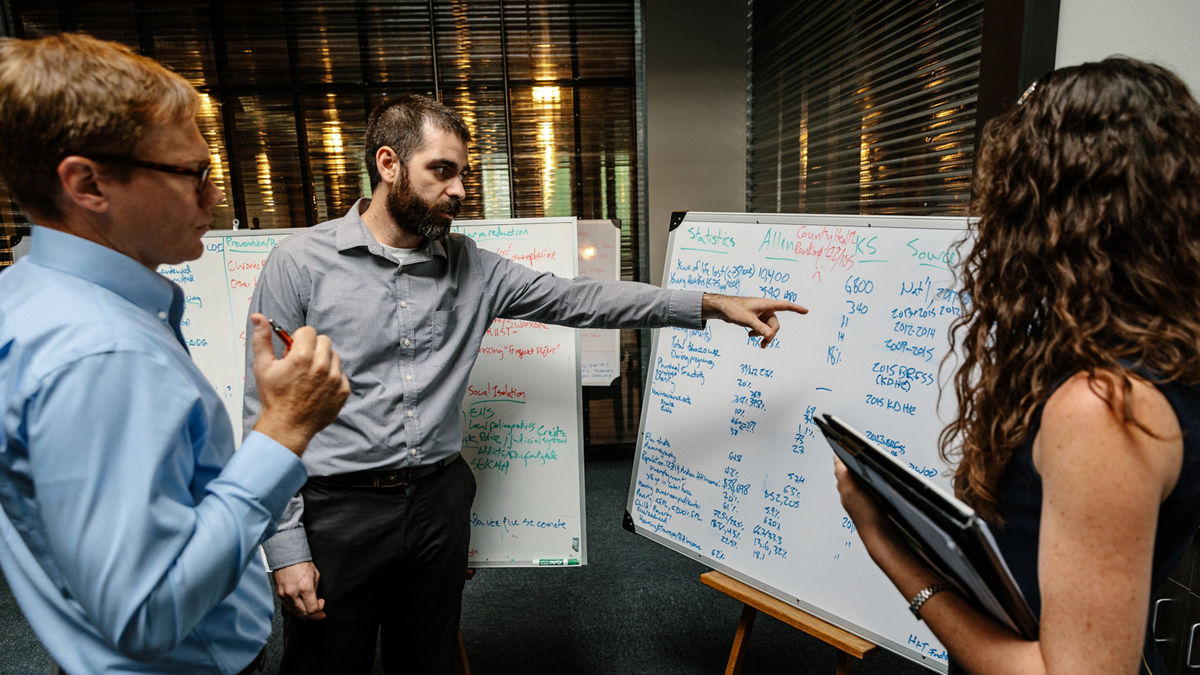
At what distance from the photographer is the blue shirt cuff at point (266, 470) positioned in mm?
728

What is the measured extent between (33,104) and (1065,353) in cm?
115

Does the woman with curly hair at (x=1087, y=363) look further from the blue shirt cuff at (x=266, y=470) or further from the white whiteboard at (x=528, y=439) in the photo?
the white whiteboard at (x=528, y=439)

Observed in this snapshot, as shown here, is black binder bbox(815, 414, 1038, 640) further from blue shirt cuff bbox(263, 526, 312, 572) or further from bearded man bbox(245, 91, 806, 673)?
blue shirt cuff bbox(263, 526, 312, 572)

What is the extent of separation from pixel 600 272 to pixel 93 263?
8.78 feet

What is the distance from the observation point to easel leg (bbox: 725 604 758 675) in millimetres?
1527

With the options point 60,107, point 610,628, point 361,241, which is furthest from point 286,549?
point 610,628

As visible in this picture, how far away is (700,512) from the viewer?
1.60 meters

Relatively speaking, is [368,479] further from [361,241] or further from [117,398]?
[117,398]

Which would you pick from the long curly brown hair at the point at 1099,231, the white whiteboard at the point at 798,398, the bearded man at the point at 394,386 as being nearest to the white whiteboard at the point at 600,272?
the white whiteboard at the point at 798,398

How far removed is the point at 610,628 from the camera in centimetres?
232

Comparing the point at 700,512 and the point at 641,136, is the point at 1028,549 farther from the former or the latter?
the point at 641,136

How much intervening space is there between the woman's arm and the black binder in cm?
4

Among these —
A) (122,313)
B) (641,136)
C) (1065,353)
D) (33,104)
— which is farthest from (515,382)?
(641,136)

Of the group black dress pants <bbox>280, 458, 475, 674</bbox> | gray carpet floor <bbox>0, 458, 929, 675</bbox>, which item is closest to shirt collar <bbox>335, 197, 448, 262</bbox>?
black dress pants <bbox>280, 458, 475, 674</bbox>
